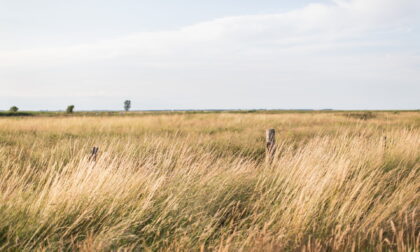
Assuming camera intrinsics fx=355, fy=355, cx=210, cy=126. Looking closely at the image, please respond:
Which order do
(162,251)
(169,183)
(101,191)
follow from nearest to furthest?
(162,251)
(101,191)
(169,183)

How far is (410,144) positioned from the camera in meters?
7.07

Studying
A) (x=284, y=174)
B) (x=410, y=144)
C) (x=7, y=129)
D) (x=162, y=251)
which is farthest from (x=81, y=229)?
(x=7, y=129)

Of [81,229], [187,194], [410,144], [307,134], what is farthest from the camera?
[307,134]

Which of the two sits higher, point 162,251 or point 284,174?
point 284,174

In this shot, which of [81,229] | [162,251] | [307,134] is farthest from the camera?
[307,134]

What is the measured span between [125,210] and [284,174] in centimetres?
198

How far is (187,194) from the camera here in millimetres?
3697

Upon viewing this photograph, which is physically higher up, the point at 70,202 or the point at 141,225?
the point at 70,202

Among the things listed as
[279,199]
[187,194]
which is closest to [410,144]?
[279,199]

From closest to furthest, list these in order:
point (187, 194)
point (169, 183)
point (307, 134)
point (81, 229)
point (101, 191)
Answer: point (81, 229) → point (101, 191) → point (187, 194) → point (169, 183) → point (307, 134)

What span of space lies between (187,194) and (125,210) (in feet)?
2.50

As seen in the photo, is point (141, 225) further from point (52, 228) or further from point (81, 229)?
point (52, 228)

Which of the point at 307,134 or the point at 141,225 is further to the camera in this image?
the point at 307,134

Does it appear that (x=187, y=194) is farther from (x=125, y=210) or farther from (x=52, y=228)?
(x=52, y=228)
